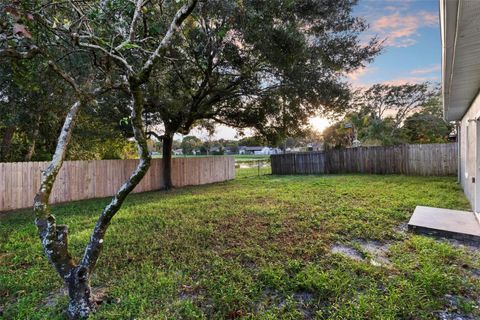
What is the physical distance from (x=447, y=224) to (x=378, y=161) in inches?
336

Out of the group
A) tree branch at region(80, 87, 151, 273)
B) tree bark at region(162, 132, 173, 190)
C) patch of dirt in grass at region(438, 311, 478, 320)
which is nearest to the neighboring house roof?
patch of dirt in grass at region(438, 311, 478, 320)

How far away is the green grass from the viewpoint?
2.04 meters

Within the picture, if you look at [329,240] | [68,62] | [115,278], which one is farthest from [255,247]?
[68,62]

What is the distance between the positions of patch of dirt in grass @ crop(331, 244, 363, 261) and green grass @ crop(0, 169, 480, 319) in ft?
0.30

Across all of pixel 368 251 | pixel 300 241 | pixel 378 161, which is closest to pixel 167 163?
pixel 300 241

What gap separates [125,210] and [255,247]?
3.75 m

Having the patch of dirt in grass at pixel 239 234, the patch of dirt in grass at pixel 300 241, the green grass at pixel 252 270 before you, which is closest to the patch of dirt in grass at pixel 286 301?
the green grass at pixel 252 270

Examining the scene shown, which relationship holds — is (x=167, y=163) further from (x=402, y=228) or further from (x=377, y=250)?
(x=377, y=250)

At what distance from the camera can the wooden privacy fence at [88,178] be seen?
6523mm

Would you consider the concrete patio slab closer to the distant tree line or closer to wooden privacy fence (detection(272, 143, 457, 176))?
wooden privacy fence (detection(272, 143, 457, 176))

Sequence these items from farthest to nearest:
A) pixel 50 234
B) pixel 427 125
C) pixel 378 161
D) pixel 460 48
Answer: pixel 427 125, pixel 378 161, pixel 460 48, pixel 50 234

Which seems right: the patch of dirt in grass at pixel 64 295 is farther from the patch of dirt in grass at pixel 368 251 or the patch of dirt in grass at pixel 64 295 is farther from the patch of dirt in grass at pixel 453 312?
the patch of dirt in grass at pixel 453 312

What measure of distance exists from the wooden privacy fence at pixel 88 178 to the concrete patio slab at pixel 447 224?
7099 millimetres

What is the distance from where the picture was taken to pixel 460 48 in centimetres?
253
